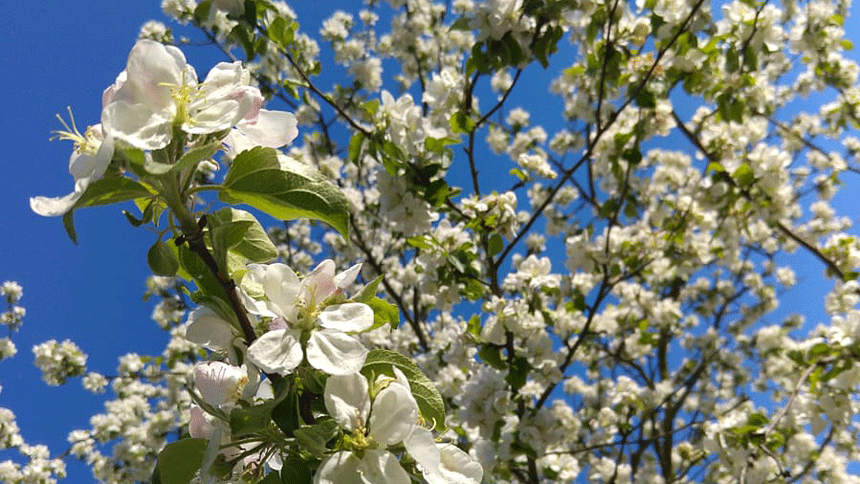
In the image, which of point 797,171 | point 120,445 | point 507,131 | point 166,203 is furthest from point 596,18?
point 120,445

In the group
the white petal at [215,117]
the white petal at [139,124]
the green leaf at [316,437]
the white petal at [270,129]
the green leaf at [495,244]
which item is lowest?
the green leaf at [316,437]

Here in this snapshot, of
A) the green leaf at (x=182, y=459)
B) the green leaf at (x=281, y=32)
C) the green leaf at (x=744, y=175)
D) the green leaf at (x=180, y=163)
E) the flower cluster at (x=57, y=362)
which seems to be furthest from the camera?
the flower cluster at (x=57, y=362)

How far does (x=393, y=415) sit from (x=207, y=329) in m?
0.21

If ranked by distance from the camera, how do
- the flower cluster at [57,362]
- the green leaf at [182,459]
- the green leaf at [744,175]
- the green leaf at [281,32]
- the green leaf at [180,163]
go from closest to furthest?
the green leaf at [180,163] → the green leaf at [182,459] → the green leaf at [281,32] → the green leaf at [744,175] → the flower cluster at [57,362]

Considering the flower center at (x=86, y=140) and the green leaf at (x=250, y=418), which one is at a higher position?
the flower center at (x=86, y=140)

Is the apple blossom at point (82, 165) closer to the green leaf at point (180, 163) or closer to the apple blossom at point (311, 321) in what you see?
the green leaf at point (180, 163)

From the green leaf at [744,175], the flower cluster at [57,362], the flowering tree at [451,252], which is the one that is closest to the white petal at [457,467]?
the flowering tree at [451,252]

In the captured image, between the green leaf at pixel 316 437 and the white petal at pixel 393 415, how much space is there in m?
0.05

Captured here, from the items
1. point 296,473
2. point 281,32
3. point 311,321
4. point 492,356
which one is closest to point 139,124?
point 311,321

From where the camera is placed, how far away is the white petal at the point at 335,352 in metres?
0.58

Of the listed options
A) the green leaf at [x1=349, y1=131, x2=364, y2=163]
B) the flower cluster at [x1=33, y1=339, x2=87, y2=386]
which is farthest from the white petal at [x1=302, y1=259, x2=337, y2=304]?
the flower cluster at [x1=33, y1=339, x2=87, y2=386]

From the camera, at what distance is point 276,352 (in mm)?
583

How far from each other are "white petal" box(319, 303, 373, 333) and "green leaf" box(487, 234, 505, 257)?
1.34 metres

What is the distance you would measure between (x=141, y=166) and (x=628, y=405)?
3.79 meters
